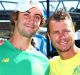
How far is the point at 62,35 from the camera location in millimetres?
2750

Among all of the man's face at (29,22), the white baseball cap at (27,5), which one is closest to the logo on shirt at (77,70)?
the man's face at (29,22)

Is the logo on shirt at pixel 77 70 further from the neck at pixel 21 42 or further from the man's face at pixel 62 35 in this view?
the neck at pixel 21 42

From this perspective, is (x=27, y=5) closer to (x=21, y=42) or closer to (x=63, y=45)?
(x=21, y=42)

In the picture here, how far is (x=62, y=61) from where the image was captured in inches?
107

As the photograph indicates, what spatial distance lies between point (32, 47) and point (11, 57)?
0.97ft

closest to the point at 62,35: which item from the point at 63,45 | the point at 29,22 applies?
the point at 63,45

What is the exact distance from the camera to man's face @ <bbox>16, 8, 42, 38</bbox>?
9.27 ft

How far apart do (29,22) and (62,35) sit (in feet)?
1.10

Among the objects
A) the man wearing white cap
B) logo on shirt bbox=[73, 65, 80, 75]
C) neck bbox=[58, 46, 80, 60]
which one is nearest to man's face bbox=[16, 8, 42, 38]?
the man wearing white cap

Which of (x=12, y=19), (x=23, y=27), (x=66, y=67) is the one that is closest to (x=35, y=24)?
(x=23, y=27)

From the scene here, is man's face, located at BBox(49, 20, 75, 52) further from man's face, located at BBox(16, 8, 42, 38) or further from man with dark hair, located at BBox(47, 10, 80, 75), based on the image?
man's face, located at BBox(16, 8, 42, 38)

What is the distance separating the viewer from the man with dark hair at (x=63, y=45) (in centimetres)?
262

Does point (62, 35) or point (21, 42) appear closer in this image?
point (62, 35)

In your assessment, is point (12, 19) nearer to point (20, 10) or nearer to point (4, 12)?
point (20, 10)
